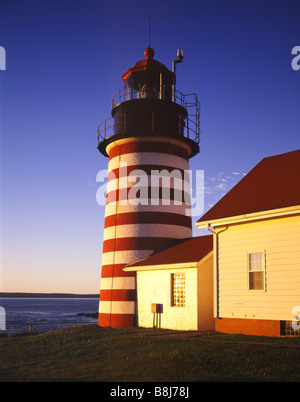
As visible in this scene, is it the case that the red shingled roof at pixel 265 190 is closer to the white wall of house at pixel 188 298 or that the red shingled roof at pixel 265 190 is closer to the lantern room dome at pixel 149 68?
the white wall of house at pixel 188 298

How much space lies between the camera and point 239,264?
53.6 feet

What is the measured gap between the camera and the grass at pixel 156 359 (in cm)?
1049

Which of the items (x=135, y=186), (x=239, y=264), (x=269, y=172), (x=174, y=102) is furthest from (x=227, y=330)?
(x=174, y=102)

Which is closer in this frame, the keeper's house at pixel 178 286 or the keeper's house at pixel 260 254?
the keeper's house at pixel 260 254

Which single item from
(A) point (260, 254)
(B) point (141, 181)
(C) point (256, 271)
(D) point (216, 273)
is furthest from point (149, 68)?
(C) point (256, 271)

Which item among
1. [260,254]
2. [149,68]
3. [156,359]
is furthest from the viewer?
[149,68]

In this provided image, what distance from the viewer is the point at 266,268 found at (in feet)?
50.3

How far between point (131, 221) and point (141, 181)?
2.18 meters

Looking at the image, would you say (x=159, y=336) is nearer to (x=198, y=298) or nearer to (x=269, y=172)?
(x=198, y=298)

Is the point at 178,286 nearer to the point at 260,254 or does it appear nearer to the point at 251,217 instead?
the point at 260,254

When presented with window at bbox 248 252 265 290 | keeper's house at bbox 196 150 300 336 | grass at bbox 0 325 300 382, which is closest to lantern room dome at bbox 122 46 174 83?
keeper's house at bbox 196 150 300 336

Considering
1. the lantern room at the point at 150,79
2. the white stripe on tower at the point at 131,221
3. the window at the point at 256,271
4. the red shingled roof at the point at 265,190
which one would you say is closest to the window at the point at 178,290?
the white stripe on tower at the point at 131,221

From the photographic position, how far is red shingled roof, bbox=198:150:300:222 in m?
15.5

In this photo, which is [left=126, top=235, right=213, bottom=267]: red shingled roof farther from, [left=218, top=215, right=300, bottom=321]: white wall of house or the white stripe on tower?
[left=218, top=215, right=300, bottom=321]: white wall of house
